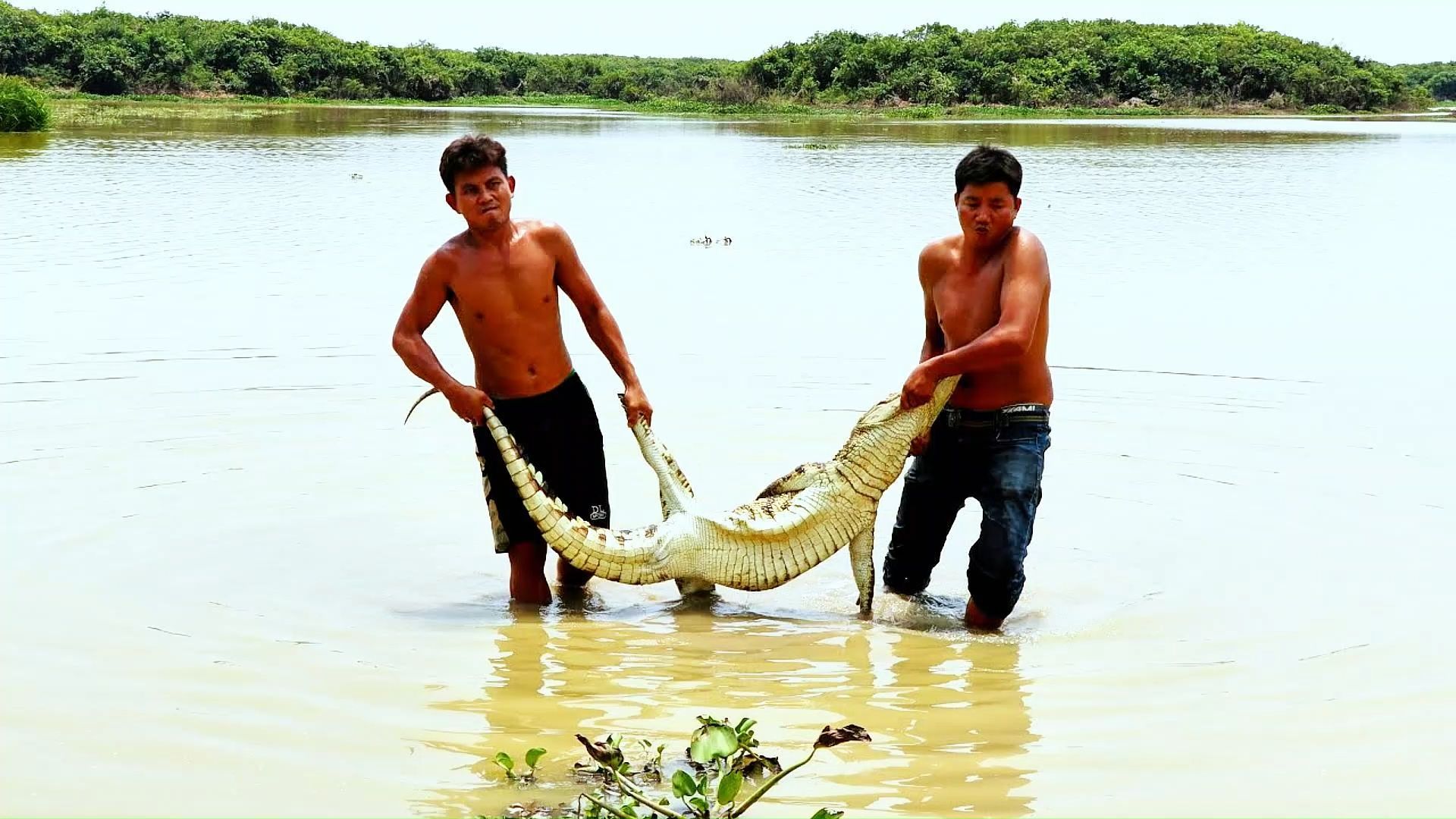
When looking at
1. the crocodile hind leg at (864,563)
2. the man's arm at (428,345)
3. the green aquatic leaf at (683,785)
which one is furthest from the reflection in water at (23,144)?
the green aquatic leaf at (683,785)

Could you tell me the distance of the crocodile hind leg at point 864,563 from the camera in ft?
14.2

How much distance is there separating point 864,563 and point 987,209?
1.12m

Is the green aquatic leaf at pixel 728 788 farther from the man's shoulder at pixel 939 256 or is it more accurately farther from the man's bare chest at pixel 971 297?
the man's shoulder at pixel 939 256

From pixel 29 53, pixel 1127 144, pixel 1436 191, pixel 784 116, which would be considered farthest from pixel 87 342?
pixel 29 53

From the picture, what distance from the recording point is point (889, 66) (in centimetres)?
5381

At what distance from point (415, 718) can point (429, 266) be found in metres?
1.36

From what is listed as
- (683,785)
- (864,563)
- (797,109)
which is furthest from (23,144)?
(797,109)

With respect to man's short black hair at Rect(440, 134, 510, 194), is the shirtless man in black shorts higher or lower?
lower

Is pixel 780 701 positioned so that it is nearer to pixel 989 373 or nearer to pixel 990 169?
pixel 989 373

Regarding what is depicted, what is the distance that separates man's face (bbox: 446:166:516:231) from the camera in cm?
412

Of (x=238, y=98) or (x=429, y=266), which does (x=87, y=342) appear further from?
(x=238, y=98)

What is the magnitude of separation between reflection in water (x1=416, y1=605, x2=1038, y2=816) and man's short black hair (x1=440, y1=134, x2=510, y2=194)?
134 cm

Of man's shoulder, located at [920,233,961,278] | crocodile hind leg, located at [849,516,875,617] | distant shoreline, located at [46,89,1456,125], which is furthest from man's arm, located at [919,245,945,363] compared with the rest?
distant shoreline, located at [46,89,1456,125]

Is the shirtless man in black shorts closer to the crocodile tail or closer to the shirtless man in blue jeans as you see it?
the crocodile tail
